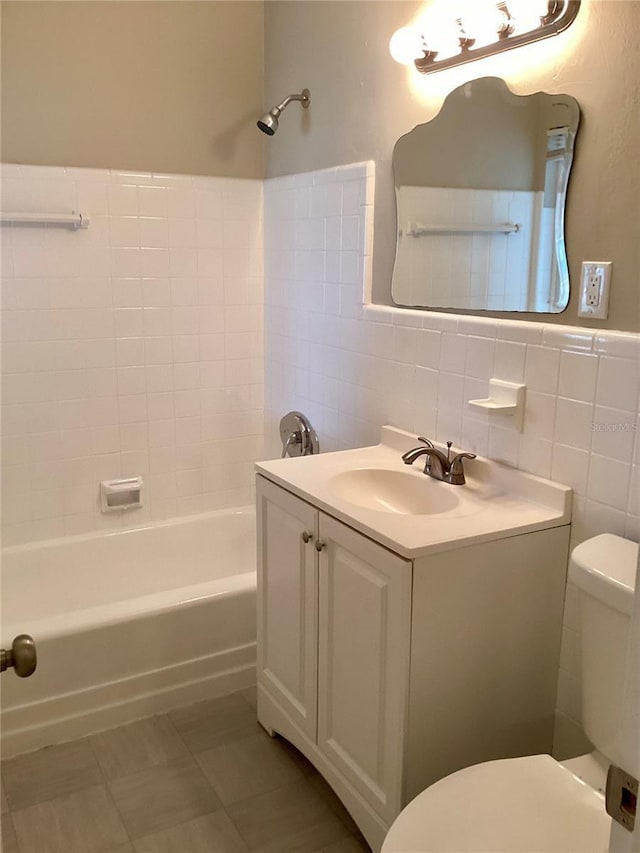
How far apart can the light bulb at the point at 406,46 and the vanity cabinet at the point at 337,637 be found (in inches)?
49.2

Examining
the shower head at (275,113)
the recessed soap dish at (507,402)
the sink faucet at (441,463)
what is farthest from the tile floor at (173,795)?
the shower head at (275,113)

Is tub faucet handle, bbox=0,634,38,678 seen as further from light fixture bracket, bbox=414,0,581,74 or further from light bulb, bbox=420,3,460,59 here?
light bulb, bbox=420,3,460,59

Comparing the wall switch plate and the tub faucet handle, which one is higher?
the wall switch plate

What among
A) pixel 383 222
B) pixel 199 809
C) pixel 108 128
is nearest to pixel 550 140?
pixel 383 222

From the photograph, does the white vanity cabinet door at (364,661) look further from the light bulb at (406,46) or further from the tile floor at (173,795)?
the light bulb at (406,46)

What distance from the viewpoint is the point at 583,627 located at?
1.55 meters

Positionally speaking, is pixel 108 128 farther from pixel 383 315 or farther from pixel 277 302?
pixel 383 315

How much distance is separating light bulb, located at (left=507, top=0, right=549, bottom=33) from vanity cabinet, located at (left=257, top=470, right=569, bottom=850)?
1.16 meters

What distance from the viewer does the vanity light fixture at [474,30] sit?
168cm

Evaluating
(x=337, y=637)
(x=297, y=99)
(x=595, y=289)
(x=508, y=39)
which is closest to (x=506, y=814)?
(x=337, y=637)

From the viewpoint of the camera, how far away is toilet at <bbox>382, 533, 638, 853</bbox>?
4.37ft

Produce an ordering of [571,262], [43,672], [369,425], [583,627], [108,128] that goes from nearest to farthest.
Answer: [583,627] → [571,262] → [43,672] → [369,425] → [108,128]

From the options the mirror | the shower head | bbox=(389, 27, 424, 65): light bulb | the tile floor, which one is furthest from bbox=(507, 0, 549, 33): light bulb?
the tile floor

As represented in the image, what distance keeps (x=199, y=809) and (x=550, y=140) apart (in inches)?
74.1
